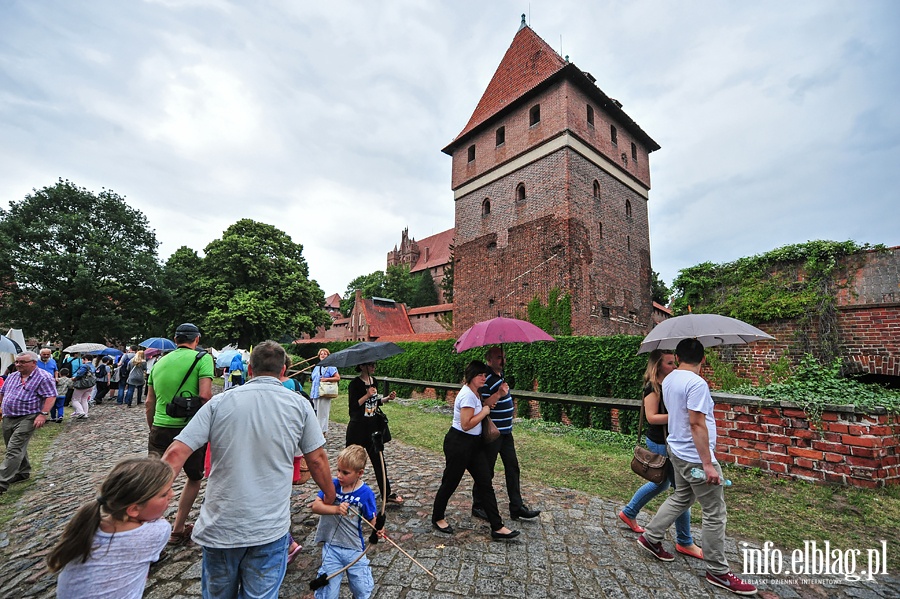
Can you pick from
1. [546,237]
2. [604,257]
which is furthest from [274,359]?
[604,257]

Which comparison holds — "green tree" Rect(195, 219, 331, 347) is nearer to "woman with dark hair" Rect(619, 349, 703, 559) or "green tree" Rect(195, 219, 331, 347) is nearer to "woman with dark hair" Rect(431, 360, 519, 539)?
"woman with dark hair" Rect(431, 360, 519, 539)

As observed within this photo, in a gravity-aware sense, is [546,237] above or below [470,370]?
above

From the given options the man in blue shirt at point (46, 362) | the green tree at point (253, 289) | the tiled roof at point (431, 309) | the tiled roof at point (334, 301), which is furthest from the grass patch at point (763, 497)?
the tiled roof at point (334, 301)

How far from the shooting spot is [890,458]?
463 cm

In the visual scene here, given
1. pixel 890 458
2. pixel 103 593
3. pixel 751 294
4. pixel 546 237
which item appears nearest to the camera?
pixel 103 593

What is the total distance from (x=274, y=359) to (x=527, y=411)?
34.5 feet

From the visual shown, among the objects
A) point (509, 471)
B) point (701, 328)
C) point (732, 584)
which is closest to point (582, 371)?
point (701, 328)

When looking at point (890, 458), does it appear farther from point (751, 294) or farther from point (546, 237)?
point (546, 237)

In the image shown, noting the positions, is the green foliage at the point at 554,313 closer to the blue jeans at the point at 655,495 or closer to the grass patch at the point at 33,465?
the blue jeans at the point at 655,495

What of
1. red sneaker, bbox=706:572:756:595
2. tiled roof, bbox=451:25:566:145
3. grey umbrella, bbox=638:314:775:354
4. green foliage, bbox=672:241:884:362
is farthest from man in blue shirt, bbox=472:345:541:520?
tiled roof, bbox=451:25:566:145

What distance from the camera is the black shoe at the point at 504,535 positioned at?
3584 millimetres

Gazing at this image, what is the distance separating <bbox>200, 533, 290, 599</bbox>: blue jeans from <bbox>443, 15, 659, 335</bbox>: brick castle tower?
48.6 ft

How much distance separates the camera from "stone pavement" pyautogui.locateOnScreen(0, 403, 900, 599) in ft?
9.42

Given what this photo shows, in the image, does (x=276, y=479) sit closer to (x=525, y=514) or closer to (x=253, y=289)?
(x=525, y=514)
